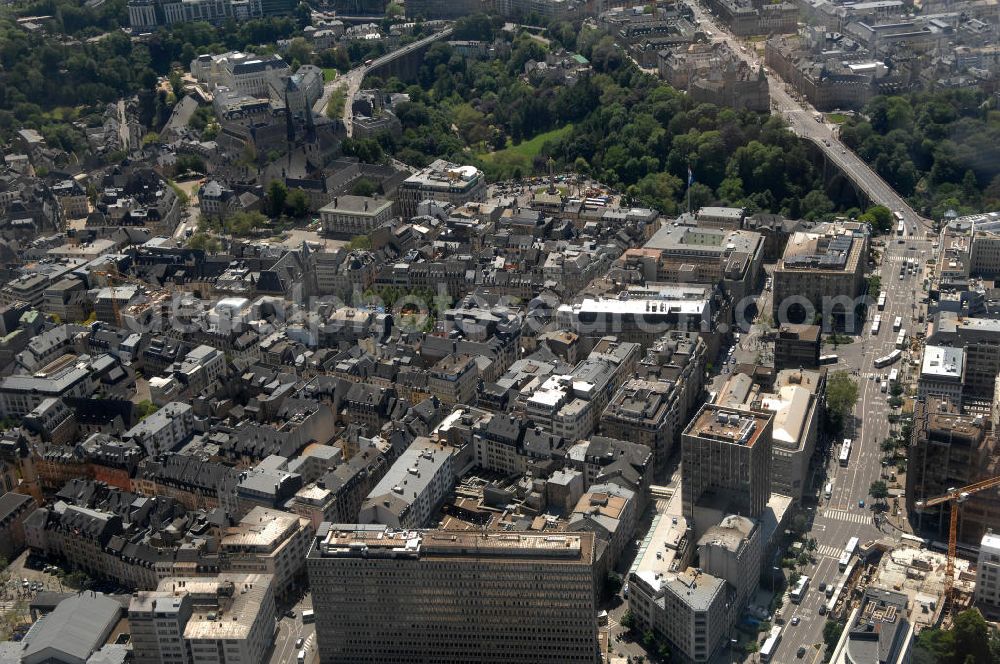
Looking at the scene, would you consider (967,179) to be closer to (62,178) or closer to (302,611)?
(302,611)

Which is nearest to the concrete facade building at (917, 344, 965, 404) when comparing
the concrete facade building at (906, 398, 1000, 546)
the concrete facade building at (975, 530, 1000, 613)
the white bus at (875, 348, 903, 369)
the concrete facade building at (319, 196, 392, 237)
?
the concrete facade building at (906, 398, 1000, 546)

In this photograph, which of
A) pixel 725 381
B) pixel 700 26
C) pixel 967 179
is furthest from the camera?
pixel 700 26

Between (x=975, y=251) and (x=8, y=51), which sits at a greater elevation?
(x=8, y=51)

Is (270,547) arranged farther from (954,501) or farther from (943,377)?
(943,377)

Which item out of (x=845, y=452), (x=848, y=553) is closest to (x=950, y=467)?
(x=848, y=553)

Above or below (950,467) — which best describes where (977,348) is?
above

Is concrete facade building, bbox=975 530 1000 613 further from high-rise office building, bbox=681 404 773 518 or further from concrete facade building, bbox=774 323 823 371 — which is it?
concrete facade building, bbox=774 323 823 371

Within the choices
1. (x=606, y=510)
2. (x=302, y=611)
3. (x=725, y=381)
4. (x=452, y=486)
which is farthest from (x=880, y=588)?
(x=302, y=611)
